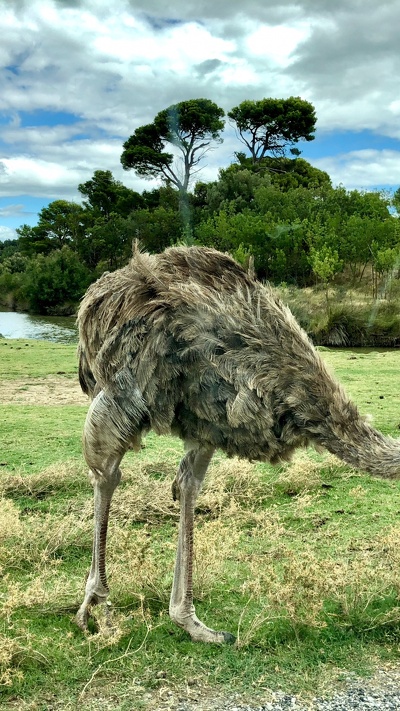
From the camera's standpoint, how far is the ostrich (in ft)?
9.89

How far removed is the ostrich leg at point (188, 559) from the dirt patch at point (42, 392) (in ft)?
17.6

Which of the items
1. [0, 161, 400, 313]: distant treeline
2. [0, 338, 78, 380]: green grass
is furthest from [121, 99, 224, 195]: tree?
[0, 338, 78, 380]: green grass

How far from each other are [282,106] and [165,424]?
49.1 metres

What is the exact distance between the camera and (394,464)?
2.99 metres

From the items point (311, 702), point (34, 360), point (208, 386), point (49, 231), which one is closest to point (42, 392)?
point (34, 360)

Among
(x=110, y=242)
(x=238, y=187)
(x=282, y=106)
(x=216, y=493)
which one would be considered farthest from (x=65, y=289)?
(x=216, y=493)

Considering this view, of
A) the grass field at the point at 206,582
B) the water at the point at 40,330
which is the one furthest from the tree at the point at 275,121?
the grass field at the point at 206,582

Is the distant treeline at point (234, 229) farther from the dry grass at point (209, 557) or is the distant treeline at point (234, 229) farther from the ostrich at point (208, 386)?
the ostrich at point (208, 386)

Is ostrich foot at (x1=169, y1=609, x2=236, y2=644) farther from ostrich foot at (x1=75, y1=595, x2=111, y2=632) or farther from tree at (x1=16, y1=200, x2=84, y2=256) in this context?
tree at (x1=16, y1=200, x2=84, y2=256)

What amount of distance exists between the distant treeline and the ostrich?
22.0 meters

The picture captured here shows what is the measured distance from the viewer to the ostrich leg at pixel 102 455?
3.11 metres

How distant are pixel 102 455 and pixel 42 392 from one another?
6.24m

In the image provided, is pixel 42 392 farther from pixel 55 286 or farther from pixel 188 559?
pixel 55 286

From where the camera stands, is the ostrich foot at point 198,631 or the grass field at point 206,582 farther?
the ostrich foot at point 198,631
